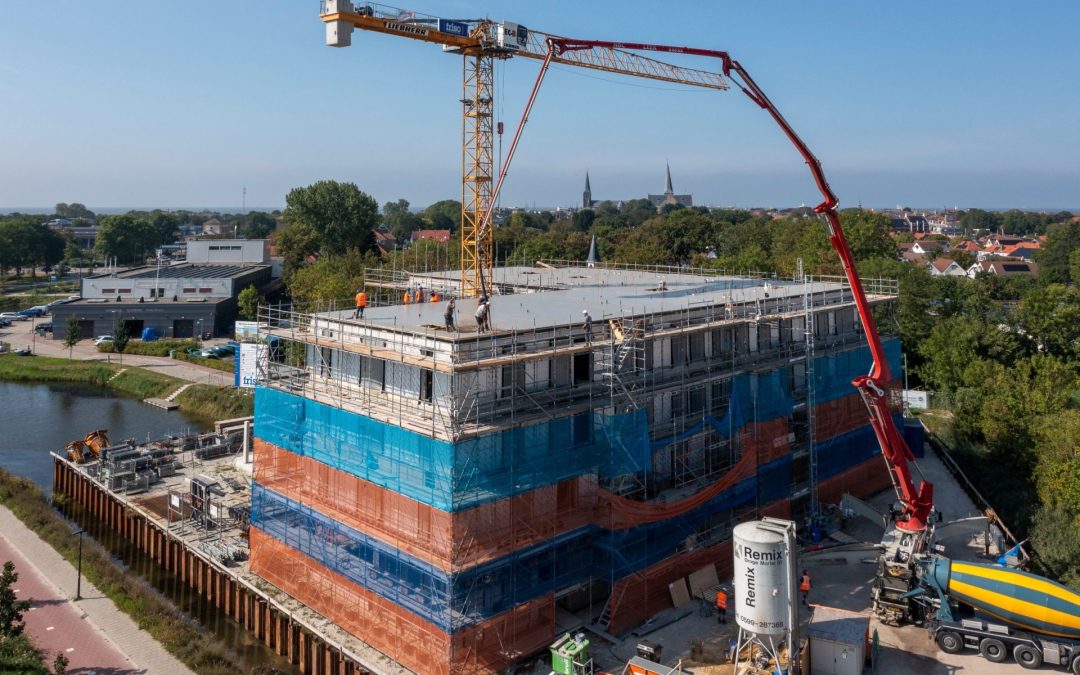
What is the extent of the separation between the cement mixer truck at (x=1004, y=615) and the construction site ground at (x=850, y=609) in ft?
1.58

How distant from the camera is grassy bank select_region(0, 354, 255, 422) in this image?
54156 millimetres

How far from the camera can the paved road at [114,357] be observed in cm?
6066

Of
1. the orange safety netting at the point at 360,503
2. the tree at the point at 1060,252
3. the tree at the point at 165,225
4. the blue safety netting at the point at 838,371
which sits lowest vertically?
the orange safety netting at the point at 360,503

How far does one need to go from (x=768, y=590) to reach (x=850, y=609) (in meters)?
6.57

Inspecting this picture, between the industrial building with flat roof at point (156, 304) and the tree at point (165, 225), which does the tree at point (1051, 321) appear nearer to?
the industrial building with flat roof at point (156, 304)

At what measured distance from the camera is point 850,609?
81.0 feet

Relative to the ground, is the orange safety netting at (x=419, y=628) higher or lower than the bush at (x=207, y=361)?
lower

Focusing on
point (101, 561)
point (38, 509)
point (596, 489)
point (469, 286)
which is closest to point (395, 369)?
point (596, 489)

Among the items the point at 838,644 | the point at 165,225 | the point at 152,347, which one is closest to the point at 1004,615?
the point at 838,644

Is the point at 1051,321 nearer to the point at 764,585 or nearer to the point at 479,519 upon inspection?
the point at 764,585

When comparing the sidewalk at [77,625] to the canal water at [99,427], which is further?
the canal water at [99,427]

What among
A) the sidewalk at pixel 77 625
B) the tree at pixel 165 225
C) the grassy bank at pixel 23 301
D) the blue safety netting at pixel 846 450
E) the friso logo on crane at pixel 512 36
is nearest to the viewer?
the sidewalk at pixel 77 625

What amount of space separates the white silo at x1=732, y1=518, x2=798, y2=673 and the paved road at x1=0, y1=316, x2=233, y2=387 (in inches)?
1836

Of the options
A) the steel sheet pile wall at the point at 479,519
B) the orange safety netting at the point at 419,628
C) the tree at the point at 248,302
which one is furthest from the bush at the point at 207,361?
the orange safety netting at the point at 419,628
